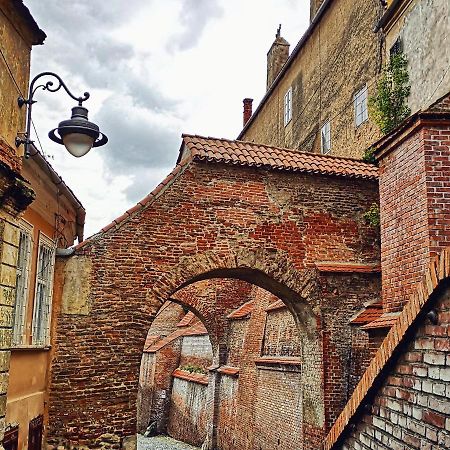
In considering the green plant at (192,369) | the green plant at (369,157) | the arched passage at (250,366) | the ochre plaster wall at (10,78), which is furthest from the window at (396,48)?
the green plant at (192,369)

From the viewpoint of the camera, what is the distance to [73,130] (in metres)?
6.42

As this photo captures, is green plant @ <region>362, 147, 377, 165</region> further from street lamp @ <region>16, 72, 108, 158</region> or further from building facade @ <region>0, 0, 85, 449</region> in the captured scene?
street lamp @ <region>16, 72, 108, 158</region>

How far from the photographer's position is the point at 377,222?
11938 millimetres

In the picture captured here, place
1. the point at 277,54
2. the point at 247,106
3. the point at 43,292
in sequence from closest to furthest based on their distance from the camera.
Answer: the point at 43,292
the point at 277,54
the point at 247,106

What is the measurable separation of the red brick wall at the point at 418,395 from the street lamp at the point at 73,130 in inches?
158

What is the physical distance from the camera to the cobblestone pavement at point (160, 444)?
21481 millimetres

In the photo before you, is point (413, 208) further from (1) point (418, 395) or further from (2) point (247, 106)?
(2) point (247, 106)

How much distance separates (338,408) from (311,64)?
14.8 metres

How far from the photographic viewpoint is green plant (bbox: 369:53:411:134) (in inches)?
528

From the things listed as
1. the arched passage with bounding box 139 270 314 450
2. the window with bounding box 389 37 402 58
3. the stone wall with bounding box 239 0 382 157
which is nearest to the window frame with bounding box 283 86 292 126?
the stone wall with bounding box 239 0 382 157

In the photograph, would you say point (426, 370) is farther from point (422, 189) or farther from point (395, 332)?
point (422, 189)

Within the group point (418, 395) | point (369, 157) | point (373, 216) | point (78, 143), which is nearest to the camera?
point (418, 395)

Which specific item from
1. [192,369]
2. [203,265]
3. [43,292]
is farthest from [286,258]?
[192,369]

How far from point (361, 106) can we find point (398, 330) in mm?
14307
